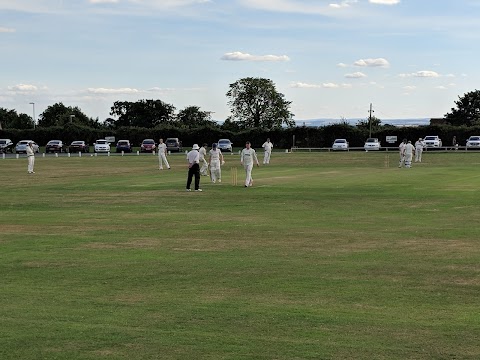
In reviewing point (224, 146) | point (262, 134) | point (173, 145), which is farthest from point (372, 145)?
point (173, 145)

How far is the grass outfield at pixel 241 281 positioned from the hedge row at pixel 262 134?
7203 cm

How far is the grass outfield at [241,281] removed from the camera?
8.61 metres

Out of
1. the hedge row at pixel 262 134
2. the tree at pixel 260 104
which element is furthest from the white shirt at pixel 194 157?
the tree at pixel 260 104

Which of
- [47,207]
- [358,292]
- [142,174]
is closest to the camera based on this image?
[358,292]

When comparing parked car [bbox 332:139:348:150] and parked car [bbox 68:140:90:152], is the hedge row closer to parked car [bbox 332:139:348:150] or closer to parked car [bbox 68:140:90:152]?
parked car [bbox 332:139:348:150]

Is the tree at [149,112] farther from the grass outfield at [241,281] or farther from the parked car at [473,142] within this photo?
the grass outfield at [241,281]

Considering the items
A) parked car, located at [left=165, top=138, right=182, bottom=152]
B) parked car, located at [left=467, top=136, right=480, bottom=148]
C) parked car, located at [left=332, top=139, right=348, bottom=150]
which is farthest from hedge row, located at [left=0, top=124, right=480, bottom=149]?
parked car, located at [left=165, top=138, right=182, bottom=152]

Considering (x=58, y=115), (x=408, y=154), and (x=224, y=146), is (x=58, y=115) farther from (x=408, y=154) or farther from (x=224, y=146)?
(x=408, y=154)

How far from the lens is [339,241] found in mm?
16312

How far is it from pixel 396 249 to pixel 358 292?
4.21m

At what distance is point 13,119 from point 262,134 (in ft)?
228

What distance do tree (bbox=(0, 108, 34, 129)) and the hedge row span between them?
41.8 metres

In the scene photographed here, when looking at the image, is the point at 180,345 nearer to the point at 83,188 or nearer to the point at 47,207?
the point at 47,207

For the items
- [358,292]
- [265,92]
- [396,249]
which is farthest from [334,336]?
[265,92]
